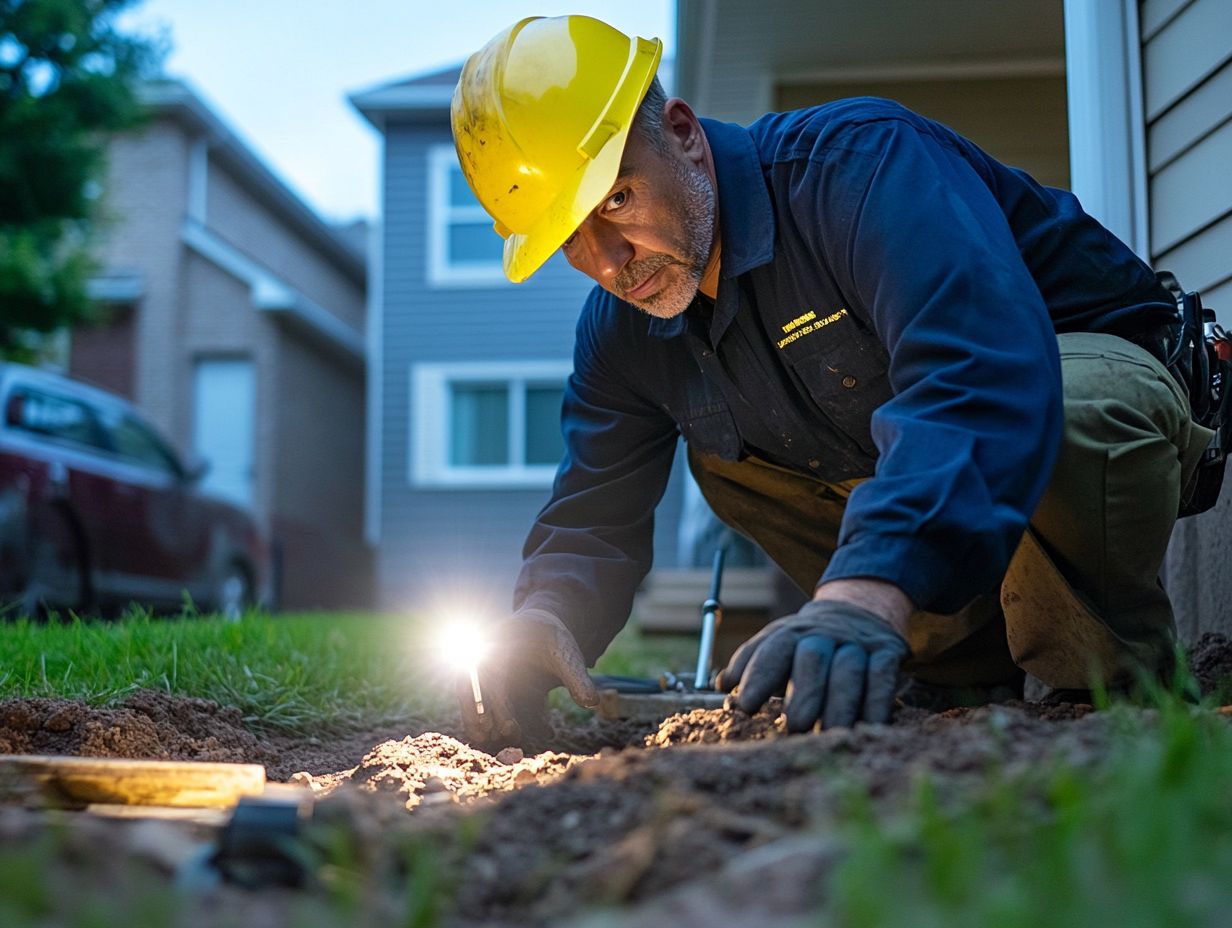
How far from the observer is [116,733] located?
251cm

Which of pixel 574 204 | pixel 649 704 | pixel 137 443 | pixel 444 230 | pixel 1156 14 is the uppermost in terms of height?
pixel 444 230

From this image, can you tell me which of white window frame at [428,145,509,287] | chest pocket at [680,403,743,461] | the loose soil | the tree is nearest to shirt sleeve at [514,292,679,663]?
→ chest pocket at [680,403,743,461]

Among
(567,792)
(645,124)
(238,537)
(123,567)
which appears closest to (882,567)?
(567,792)

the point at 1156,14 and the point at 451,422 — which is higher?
the point at 1156,14

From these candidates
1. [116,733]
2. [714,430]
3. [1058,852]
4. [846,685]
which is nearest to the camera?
[1058,852]

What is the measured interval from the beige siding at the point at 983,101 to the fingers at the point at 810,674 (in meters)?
5.09

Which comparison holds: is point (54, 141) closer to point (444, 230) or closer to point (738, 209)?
point (444, 230)

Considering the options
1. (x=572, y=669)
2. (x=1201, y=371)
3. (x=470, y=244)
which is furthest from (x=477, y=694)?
(x=470, y=244)

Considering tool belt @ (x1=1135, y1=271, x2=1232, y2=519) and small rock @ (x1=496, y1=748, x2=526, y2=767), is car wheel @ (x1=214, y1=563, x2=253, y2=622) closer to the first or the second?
small rock @ (x1=496, y1=748, x2=526, y2=767)

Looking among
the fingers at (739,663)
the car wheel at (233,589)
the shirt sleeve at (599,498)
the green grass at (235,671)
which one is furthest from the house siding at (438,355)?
the fingers at (739,663)

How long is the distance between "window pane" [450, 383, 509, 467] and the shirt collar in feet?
40.0

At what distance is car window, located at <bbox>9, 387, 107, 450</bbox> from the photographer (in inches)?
304

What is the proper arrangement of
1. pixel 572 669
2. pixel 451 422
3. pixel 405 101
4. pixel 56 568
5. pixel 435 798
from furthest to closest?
pixel 451 422, pixel 405 101, pixel 56 568, pixel 572 669, pixel 435 798

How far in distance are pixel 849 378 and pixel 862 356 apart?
0.06m
